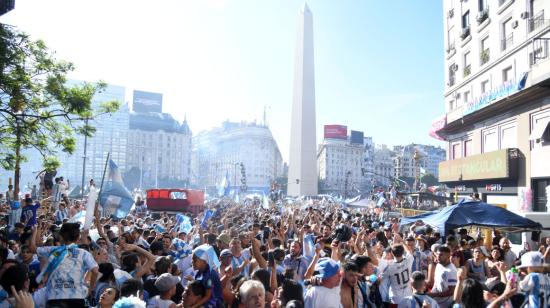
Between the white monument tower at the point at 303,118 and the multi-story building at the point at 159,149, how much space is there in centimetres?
7015

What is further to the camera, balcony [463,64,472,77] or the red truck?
balcony [463,64,472,77]

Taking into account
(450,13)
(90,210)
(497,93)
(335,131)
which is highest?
(335,131)

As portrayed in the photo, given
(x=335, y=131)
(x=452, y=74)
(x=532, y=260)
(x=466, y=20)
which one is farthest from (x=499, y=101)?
(x=335, y=131)

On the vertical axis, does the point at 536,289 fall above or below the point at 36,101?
below

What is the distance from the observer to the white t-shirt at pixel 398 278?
19.3ft

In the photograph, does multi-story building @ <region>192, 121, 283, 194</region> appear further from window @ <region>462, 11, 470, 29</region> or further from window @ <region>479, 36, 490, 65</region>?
window @ <region>479, 36, 490, 65</region>

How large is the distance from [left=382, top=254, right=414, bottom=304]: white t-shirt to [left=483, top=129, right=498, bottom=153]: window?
A: 21.1m

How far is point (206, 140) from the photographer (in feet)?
520

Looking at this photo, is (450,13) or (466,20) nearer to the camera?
(466,20)

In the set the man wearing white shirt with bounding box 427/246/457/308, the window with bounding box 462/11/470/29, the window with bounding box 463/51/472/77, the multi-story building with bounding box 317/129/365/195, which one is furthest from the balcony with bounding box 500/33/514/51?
the multi-story building with bounding box 317/129/365/195

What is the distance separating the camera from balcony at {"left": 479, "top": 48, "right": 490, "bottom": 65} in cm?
2584

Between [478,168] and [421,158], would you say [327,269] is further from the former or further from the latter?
[421,158]

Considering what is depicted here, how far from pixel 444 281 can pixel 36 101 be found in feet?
34.4

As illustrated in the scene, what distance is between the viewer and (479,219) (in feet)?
32.8
